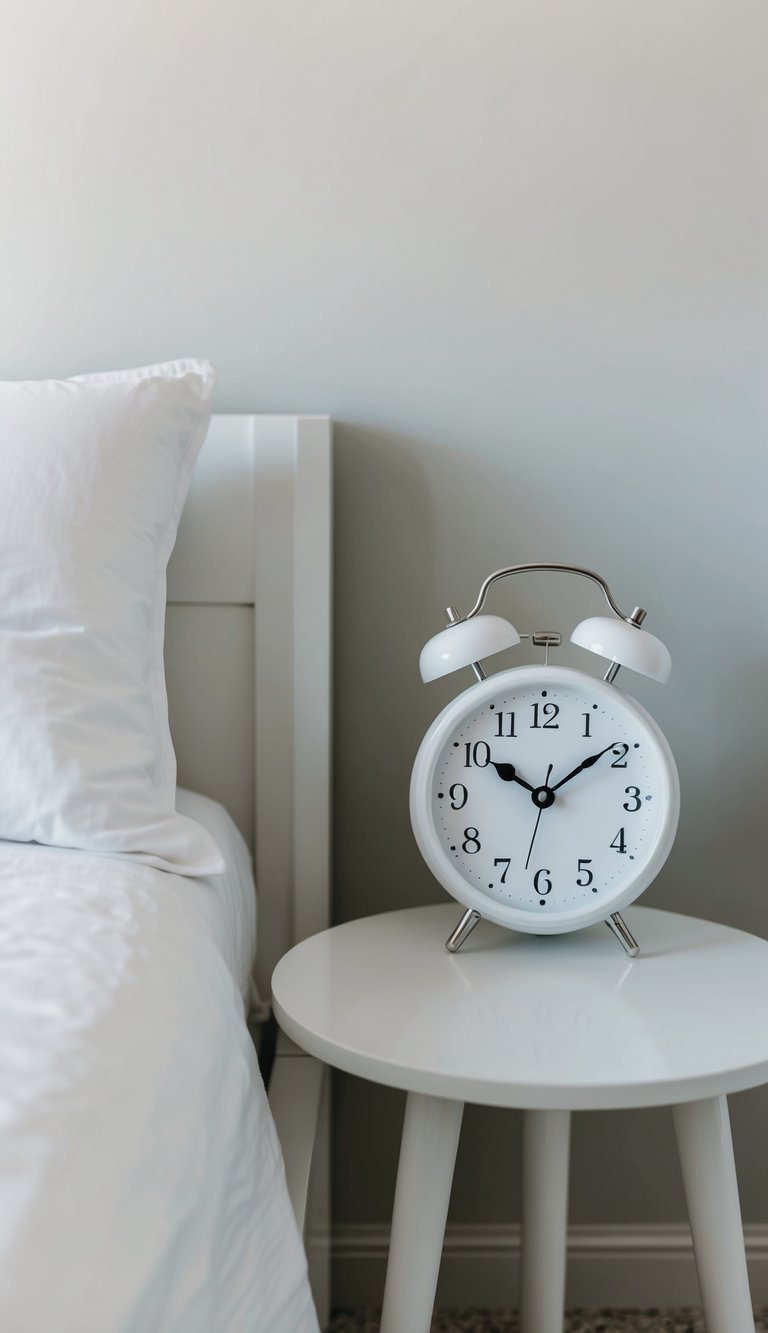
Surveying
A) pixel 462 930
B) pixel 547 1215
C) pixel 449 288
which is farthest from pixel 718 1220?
pixel 449 288

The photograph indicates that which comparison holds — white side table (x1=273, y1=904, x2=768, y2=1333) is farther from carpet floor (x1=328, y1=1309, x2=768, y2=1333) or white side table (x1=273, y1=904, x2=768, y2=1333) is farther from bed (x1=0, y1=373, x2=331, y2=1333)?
carpet floor (x1=328, y1=1309, x2=768, y2=1333)

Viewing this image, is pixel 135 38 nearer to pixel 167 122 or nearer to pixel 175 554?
pixel 167 122

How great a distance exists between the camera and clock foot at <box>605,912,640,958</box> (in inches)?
40.6

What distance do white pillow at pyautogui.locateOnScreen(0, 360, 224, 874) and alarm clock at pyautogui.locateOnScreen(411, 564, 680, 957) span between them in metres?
0.25

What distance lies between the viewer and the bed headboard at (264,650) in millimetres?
1204

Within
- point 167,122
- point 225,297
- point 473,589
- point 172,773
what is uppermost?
point 167,122

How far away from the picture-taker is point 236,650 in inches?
48.3

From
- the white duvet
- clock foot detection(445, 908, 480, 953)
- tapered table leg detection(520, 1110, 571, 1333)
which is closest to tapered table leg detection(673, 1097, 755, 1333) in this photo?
tapered table leg detection(520, 1110, 571, 1333)

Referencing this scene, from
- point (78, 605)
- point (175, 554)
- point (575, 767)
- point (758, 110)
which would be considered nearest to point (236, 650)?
point (175, 554)

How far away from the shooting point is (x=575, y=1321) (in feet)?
4.37

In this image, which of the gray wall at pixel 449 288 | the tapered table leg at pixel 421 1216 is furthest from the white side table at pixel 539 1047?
the gray wall at pixel 449 288

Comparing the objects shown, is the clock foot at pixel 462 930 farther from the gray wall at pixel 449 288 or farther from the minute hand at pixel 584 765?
the gray wall at pixel 449 288

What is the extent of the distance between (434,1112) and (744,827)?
2.13 ft

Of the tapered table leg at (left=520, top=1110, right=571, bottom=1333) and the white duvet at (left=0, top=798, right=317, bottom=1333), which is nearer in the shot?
the white duvet at (left=0, top=798, right=317, bottom=1333)
